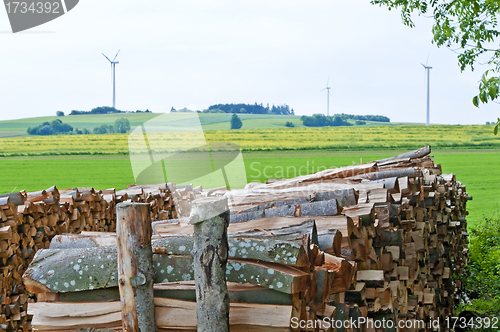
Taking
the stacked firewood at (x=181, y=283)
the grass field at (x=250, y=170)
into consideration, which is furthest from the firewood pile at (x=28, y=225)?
the grass field at (x=250, y=170)

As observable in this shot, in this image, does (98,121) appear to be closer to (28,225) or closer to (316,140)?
(316,140)

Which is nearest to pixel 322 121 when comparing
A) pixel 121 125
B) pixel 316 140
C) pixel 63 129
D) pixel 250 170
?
pixel 316 140

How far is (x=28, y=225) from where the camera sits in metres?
5.36

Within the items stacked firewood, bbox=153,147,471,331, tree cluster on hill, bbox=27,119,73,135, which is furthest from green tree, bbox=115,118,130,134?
stacked firewood, bbox=153,147,471,331

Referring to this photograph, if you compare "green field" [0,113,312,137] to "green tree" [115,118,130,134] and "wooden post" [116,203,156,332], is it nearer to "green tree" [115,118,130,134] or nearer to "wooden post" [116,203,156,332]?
"green tree" [115,118,130,134]

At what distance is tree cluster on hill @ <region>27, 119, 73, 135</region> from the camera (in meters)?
41.2

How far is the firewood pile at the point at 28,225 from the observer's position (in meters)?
4.97

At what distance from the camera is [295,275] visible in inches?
85.8

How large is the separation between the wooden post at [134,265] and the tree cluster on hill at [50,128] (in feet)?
142

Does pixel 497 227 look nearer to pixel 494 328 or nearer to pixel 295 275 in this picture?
pixel 494 328

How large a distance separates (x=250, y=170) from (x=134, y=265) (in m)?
26.1

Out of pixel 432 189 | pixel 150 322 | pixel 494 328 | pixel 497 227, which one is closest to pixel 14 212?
pixel 150 322

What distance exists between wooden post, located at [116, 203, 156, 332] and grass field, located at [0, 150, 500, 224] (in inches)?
658

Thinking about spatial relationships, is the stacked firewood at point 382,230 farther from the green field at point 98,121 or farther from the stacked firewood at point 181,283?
the green field at point 98,121
